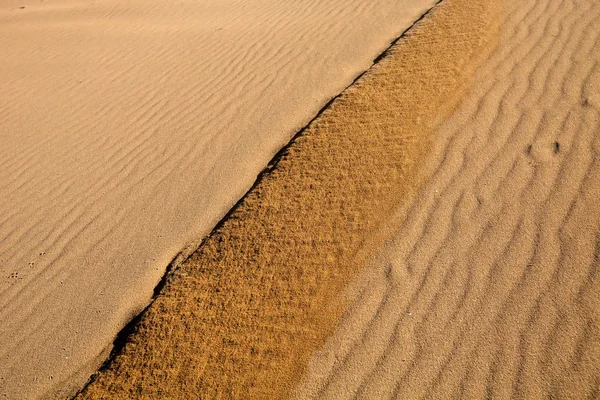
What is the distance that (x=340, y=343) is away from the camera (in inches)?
95.1

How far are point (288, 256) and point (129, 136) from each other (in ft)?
9.85

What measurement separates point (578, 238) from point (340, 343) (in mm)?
1714

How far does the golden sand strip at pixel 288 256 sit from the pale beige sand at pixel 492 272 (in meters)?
0.19

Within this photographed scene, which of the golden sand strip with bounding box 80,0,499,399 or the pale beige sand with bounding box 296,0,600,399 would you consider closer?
the pale beige sand with bounding box 296,0,600,399

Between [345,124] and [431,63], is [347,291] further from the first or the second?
[431,63]

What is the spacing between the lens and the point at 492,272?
8.52ft

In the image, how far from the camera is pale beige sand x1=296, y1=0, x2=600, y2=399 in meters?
2.19

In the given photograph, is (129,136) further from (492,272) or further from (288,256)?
(492,272)

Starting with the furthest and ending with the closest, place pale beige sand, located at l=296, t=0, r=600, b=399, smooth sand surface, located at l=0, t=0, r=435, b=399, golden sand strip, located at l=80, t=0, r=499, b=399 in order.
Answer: smooth sand surface, located at l=0, t=0, r=435, b=399, golden sand strip, located at l=80, t=0, r=499, b=399, pale beige sand, located at l=296, t=0, r=600, b=399

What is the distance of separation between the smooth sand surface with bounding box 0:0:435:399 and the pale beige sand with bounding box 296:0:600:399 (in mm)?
1557

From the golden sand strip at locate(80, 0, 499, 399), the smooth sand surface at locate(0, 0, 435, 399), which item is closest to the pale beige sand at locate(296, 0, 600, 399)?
the golden sand strip at locate(80, 0, 499, 399)

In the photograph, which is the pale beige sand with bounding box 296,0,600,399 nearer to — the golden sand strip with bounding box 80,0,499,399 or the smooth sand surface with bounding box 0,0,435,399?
the golden sand strip with bounding box 80,0,499,399

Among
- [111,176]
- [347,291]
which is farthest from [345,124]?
[111,176]

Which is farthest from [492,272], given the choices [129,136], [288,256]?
[129,136]
